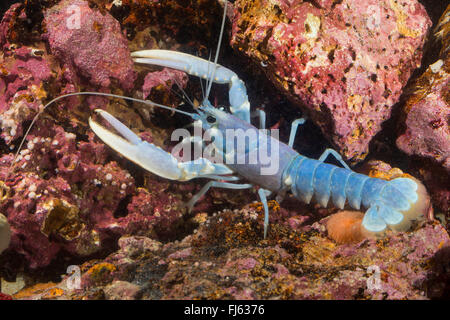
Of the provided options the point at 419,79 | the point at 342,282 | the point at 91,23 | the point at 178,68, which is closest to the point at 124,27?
the point at 91,23

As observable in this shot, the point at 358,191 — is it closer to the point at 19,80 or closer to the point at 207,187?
the point at 207,187

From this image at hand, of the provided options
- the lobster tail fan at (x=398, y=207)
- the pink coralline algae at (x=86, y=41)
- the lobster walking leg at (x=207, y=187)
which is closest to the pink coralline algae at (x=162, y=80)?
Result: the pink coralline algae at (x=86, y=41)

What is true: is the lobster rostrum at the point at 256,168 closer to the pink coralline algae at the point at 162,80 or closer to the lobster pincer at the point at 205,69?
the lobster pincer at the point at 205,69

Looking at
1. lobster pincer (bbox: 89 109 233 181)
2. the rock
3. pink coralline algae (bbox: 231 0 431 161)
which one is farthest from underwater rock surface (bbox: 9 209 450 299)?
pink coralline algae (bbox: 231 0 431 161)

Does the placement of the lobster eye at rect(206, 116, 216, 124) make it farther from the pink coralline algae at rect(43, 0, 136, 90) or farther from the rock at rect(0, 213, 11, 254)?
the rock at rect(0, 213, 11, 254)

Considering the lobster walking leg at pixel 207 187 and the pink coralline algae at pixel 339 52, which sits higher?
the pink coralline algae at pixel 339 52

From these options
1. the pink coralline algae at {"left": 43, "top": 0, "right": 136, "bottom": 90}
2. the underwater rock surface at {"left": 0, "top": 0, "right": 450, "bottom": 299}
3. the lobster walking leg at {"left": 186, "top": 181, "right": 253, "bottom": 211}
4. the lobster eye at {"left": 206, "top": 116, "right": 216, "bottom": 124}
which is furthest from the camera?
the lobster eye at {"left": 206, "top": 116, "right": 216, "bottom": 124}

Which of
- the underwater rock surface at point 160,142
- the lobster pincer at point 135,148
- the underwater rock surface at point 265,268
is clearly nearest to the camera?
the underwater rock surface at point 265,268

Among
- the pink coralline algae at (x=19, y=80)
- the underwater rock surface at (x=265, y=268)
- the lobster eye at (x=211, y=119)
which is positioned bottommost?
the underwater rock surface at (x=265, y=268)

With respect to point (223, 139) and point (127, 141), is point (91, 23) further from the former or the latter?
point (223, 139)
